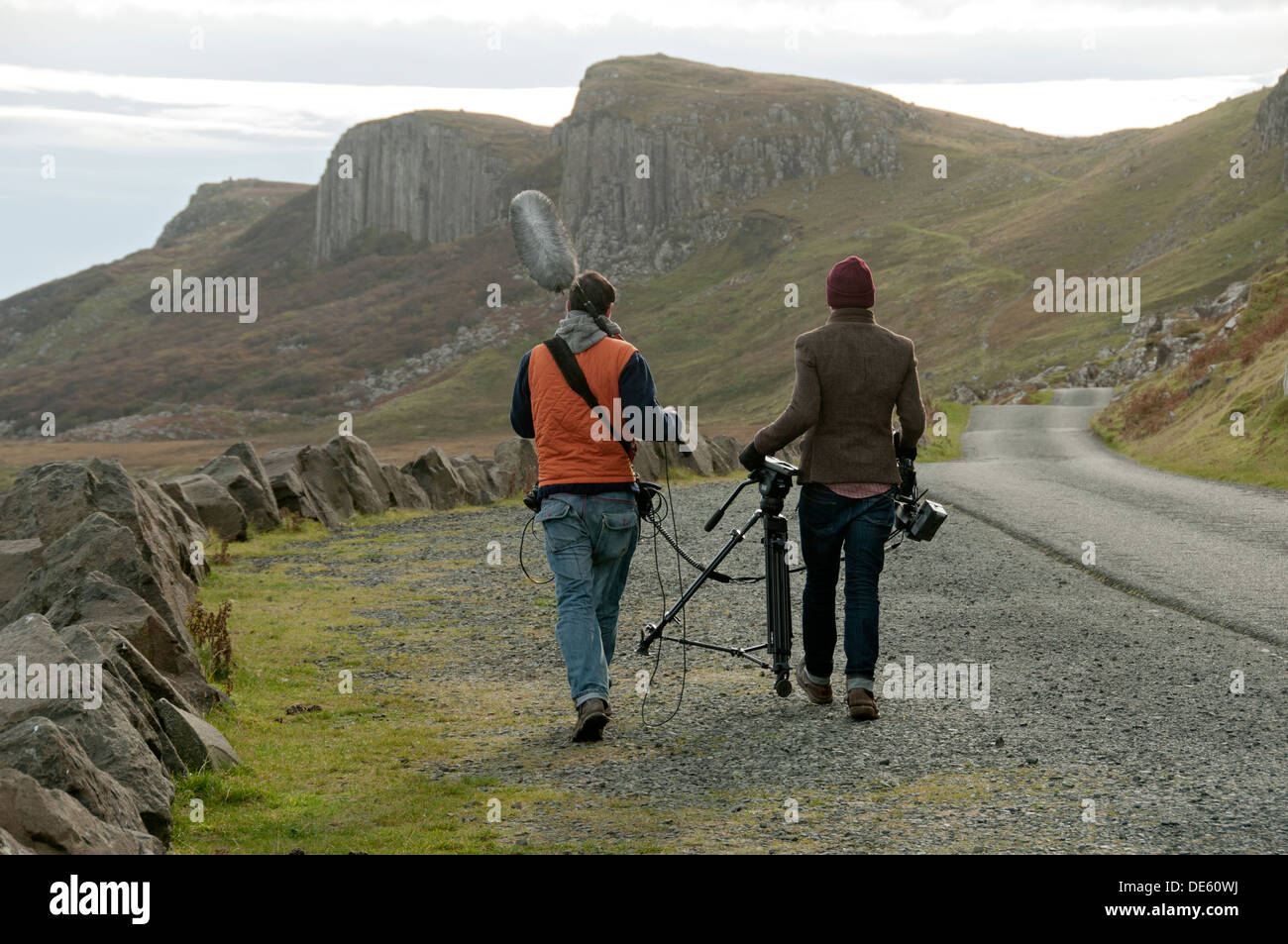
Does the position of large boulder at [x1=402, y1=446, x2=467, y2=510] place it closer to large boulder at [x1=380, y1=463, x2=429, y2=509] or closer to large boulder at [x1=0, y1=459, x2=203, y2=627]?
large boulder at [x1=380, y1=463, x2=429, y2=509]

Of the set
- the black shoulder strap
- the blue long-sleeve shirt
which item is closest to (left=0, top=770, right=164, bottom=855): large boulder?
the blue long-sleeve shirt

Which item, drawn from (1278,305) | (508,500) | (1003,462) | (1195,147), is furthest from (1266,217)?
(508,500)

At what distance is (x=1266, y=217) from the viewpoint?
328 ft

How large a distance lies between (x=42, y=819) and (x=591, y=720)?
3418 millimetres

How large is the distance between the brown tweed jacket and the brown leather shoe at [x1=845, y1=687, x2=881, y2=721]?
1.34 m

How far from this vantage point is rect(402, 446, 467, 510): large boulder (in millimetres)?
24422

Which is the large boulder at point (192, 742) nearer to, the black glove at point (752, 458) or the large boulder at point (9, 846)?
the large boulder at point (9, 846)

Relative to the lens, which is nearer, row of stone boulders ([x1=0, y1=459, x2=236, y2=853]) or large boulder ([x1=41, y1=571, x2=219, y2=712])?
row of stone boulders ([x1=0, y1=459, x2=236, y2=853])

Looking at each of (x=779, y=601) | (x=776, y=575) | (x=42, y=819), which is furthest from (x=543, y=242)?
(x=42, y=819)

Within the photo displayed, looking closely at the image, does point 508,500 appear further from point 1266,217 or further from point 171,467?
point 1266,217

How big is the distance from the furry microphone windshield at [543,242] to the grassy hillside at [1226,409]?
62.7ft

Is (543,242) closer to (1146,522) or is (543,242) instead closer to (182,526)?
(182,526)

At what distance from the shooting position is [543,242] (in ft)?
26.2
